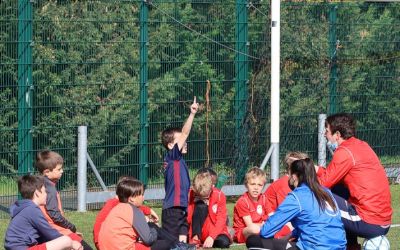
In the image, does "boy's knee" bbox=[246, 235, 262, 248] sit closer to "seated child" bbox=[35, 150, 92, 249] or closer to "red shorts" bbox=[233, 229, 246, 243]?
"seated child" bbox=[35, 150, 92, 249]

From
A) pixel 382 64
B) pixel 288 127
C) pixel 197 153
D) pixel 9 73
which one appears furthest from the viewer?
pixel 382 64

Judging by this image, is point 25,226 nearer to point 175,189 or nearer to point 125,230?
point 125,230

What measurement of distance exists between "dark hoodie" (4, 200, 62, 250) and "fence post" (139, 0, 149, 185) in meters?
6.42

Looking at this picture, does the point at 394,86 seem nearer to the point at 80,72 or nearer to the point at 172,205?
the point at 80,72

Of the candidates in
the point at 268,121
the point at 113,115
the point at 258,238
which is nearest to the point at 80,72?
the point at 113,115

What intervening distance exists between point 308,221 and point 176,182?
Result: 10.1ft

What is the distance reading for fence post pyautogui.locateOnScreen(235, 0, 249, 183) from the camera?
16.4 metres

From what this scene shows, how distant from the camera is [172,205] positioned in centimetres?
1140

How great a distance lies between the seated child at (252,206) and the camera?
1171 centimetres

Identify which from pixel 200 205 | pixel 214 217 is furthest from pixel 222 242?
pixel 200 205

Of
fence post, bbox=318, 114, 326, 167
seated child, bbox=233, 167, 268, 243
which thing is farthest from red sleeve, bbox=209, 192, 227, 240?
fence post, bbox=318, 114, 326, 167

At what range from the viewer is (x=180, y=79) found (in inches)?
617

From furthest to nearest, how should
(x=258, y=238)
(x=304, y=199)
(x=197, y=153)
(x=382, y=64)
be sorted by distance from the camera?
(x=382, y=64) < (x=197, y=153) < (x=258, y=238) < (x=304, y=199)

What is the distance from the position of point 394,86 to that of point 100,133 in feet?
21.1
